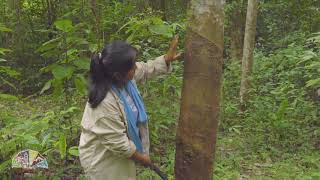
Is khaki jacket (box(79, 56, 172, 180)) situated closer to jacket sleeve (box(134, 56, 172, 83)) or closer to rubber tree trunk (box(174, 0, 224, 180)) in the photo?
jacket sleeve (box(134, 56, 172, 83))

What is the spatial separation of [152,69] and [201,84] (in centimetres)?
77

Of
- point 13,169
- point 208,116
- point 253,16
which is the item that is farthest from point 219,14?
point 253,16

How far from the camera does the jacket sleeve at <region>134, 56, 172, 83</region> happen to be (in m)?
3.58

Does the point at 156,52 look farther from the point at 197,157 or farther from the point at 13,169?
the point at 197,157

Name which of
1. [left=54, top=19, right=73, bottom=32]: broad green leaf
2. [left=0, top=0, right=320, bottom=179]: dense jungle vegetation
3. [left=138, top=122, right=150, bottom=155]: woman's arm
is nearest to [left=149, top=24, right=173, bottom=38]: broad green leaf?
[left=0, top=0, right=320, bottom=179]: dense jungle vegetation

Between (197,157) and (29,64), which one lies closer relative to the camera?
(197,157)

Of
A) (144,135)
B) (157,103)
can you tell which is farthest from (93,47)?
(144,135)

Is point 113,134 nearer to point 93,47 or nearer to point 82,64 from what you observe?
point 82,64

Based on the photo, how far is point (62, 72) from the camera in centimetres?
467

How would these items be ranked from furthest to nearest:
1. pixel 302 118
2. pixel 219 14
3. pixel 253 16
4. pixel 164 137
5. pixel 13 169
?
pixel 253 16
pixel 302 118
pixel 164 137
pixel 13 169
pixel 219 14

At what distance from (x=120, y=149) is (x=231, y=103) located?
16.0 ft

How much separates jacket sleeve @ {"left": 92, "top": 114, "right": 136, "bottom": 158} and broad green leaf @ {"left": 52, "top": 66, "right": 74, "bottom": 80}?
5.25 ft

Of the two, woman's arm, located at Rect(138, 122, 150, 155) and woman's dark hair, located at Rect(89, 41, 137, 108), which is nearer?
woman's dark hair, located at Rect(89, 41, 137, 108)

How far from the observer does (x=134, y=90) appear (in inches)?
132
